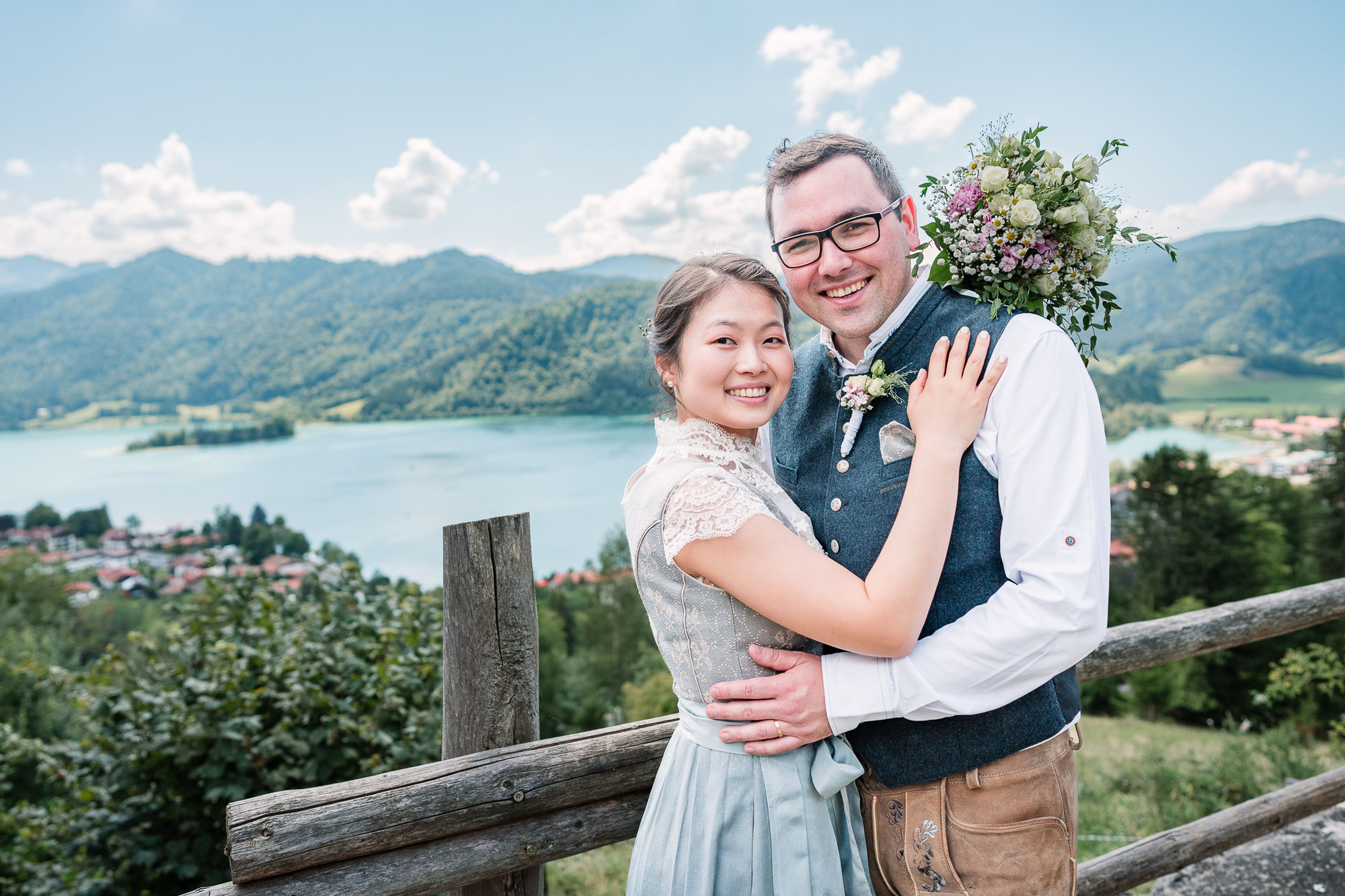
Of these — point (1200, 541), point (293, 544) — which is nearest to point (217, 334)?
point (293, 544)

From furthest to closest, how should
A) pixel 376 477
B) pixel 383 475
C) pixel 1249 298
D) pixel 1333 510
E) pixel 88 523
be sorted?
1. pixel 1249 298
2. pixel 383 475
3. pixel 376 477
4. pixel 88 523
5. pixel 1333 510

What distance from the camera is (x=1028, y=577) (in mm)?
1462

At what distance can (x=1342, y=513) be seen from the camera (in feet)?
70.4

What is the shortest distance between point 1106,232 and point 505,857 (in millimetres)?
2211

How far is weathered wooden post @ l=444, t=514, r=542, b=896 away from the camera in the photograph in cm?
196

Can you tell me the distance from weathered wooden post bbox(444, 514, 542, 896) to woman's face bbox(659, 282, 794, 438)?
26.6 inches

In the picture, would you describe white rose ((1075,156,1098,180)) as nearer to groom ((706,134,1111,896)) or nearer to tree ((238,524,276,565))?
groom ((706,134,1111,896))

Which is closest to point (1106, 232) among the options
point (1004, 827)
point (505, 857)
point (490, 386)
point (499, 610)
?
point (1004, 827)

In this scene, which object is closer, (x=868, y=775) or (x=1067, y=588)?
(x=1067, y=588)

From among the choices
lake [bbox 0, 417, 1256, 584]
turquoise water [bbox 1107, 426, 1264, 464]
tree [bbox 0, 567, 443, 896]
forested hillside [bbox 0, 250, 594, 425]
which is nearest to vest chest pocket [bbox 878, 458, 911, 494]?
tree [bbox 0, 567, 443, 896]

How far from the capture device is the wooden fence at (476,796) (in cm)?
176

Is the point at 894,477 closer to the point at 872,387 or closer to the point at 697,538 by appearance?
the point at 872,387

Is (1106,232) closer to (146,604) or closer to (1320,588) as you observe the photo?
(1320,588)

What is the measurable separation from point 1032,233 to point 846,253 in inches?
16.4
